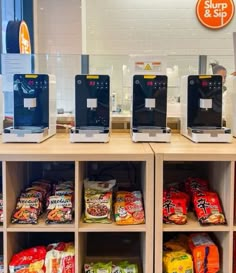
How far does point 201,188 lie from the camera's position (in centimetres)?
167

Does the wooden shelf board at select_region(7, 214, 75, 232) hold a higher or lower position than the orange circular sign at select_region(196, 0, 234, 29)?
lower

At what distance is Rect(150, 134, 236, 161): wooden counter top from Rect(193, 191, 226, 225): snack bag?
204mm

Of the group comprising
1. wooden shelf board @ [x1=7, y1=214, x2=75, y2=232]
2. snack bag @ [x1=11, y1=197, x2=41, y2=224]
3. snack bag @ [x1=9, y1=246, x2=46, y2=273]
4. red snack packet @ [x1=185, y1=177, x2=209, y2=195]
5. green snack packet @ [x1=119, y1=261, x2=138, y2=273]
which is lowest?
green snack packet @ [x1=119, y1=261, x2=138, y2=273]

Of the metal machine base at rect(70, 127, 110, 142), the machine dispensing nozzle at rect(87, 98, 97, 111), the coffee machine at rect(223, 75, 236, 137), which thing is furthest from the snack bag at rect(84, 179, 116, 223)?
the coffee machine at rect(223, 75, 236, 137)

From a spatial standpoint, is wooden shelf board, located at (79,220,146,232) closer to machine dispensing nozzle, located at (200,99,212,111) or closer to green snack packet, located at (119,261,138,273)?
green snack packet, located at (119,261,138,273)

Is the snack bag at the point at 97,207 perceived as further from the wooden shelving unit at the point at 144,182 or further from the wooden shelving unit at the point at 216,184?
the wooden shelving unit at the point at 216,184

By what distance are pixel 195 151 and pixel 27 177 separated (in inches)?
33.1

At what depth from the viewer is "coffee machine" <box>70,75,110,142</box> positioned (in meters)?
1.88

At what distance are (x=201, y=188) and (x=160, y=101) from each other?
0.47m

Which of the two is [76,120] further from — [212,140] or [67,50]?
[67,50]

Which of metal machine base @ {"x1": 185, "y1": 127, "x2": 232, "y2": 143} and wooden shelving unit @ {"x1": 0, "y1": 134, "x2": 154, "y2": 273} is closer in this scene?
wooden shelving unit @ {"x1": 0, "y1": 134, "x2": 154, "y2": 273}

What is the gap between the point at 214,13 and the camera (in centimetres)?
463

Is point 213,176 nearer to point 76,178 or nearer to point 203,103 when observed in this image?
point 203,103

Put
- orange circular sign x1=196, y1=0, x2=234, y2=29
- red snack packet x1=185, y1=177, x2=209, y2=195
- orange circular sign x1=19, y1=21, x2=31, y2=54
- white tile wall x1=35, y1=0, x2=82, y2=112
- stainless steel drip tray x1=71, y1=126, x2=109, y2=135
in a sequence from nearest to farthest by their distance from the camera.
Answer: red snack packet x1=185, y1=177, x2=209, y2=195 < stainless steel drip tray x1=71, y1=126, x2=109, y2=135 < orange circular sign x1=19, y1=21, x2=31, y2=54 < orange circular sign x1=196, y1=0, x2=234, y2=29 < white tile wall x1=35, y1=0, x2=82, y2=112
